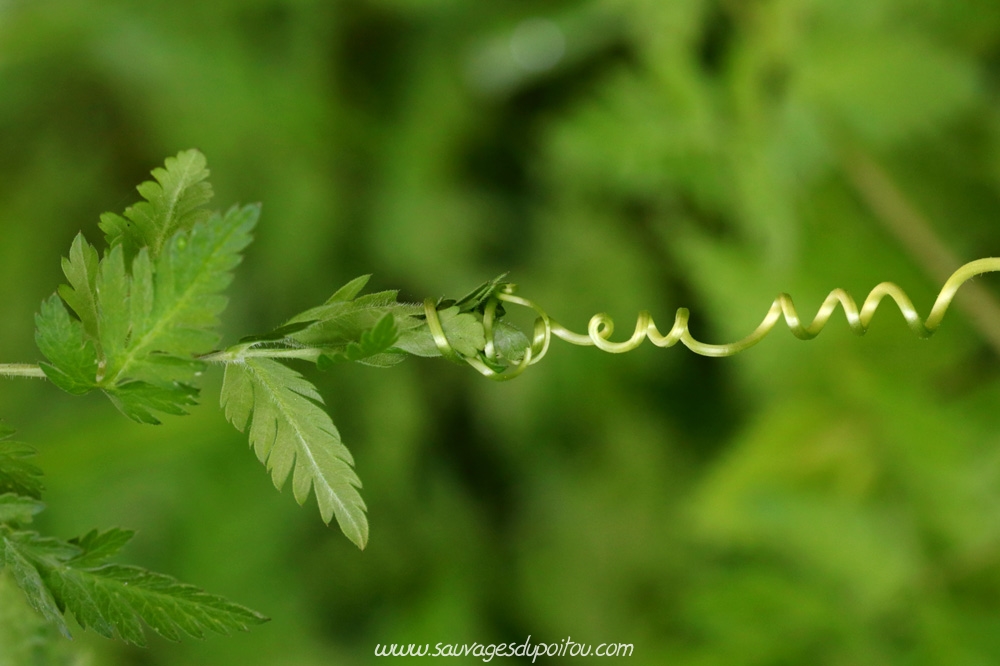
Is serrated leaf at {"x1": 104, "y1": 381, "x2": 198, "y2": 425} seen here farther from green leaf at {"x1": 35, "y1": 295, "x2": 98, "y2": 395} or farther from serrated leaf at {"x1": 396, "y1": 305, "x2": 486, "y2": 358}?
serrated leaf at {"x1": 396, "y1": 305, "x2": 486, "y2": 358}

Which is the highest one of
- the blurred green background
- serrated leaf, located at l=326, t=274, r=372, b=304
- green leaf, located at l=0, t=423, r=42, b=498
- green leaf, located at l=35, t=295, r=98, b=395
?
the blurred green background

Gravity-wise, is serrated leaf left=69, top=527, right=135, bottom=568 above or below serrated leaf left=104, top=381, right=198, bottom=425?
below

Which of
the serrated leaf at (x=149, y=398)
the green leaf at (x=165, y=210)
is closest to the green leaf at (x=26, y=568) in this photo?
the serrated leaf at (x=149, y=398)

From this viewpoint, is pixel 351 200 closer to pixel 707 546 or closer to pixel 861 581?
pixel 707 546

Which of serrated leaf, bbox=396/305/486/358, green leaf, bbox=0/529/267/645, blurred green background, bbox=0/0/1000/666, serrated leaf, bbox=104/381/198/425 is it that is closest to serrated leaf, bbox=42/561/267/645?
green leaf, bbox=0/529/267/645

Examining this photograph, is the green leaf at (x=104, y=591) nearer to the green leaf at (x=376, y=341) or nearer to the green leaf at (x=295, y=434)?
the green leaf at (x=295, y=434)

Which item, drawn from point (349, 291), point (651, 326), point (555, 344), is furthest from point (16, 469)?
point (555, 344)

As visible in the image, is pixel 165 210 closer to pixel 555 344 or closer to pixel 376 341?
pixel 376 341

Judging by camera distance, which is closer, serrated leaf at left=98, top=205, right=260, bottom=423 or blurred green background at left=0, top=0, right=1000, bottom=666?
serrated leaf at left=98, top=205, right=260, bottom=423
